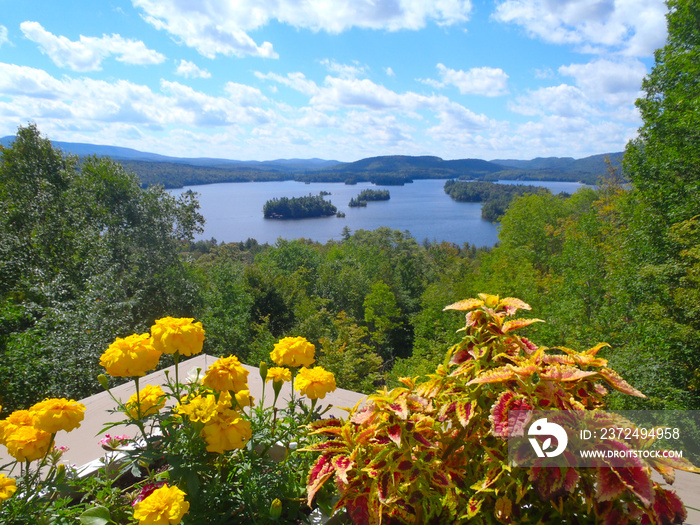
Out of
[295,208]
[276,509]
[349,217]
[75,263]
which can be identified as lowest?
[349,217]

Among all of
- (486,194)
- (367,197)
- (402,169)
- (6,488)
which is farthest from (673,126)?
(402,169)

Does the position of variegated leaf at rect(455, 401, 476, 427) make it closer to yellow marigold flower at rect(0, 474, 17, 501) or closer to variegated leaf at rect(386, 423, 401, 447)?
variegated leaf at rect(386, 423, 401, 447)

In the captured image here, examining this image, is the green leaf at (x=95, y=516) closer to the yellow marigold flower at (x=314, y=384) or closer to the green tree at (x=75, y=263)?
the yellow marigold flower at (x=314, y=384)

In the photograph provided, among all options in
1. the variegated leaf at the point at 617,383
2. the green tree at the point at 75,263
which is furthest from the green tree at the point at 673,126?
the green tree at the point at 75,263

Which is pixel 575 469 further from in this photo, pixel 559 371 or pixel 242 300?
pixel 242 300

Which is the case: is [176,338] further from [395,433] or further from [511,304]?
[511,304]

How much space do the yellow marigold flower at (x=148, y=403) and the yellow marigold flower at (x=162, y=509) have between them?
37 cm

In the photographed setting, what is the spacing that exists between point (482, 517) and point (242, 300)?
15.7m

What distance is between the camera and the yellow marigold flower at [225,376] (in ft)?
3.92

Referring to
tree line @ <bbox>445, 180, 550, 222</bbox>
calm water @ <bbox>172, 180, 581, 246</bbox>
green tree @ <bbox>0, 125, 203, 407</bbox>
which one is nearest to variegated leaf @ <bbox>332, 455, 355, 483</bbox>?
green tree @ <bbox>0, 125, 203, 407</bbox>

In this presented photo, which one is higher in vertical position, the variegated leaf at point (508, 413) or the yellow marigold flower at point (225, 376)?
the variegated leaf at point (508, 413)

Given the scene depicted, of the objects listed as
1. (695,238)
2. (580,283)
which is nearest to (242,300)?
(580,283)

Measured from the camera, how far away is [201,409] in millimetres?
1171

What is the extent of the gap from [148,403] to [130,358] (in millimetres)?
227
